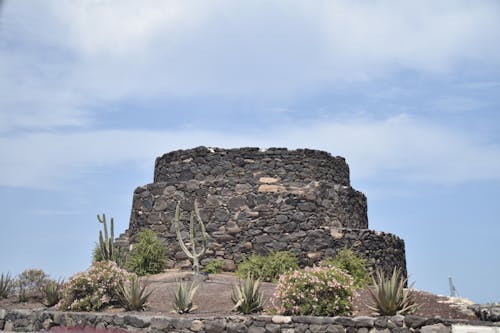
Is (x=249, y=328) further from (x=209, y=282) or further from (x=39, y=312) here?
(x=39, y=312)

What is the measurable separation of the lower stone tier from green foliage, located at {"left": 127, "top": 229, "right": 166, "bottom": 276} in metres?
0.91

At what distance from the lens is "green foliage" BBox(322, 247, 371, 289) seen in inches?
647

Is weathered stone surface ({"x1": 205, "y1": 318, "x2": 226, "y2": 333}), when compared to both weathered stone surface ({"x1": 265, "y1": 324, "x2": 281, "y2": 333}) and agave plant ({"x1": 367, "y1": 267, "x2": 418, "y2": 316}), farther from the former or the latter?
agave plant ({"x1": 367, "y1": 267, "x2": 418, "y2": 316})

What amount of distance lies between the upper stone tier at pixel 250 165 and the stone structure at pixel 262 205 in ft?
0.12

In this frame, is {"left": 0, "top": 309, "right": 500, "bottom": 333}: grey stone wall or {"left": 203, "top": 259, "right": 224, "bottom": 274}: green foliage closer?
{"left": 0, "top": 309, "right": 500, "bottom": 333}: grey stone wall

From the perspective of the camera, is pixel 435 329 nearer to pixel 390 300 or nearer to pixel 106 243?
pixel 390 300

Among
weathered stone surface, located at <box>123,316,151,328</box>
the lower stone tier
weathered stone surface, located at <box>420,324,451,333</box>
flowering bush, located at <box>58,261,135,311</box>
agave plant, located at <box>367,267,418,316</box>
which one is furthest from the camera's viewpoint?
the lower stone tier

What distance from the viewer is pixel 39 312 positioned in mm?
14328

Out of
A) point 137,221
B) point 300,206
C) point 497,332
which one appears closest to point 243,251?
point 300,206

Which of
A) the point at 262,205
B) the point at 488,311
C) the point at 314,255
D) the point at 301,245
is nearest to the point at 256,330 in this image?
the point at 488,311

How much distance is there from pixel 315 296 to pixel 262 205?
22.8 feet

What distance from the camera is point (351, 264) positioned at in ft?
54.6

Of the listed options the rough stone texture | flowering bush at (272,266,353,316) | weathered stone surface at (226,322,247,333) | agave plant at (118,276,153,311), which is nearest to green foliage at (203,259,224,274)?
agave plant at (118,276,153,311)

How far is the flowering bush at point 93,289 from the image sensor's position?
547 inches
